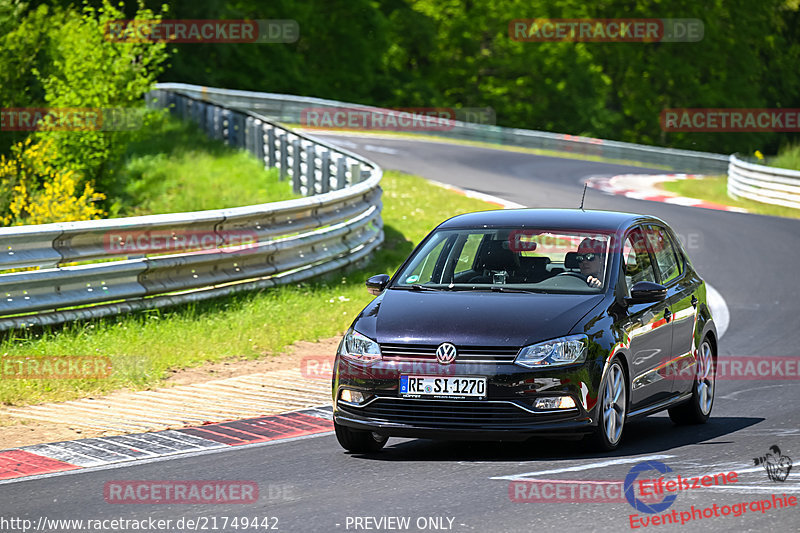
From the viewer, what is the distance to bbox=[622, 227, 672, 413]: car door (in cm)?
855

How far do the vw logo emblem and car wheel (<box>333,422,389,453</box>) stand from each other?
915 mm

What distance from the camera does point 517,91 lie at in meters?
74.2

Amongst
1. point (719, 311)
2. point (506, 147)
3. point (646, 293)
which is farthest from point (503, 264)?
point (506, 147)

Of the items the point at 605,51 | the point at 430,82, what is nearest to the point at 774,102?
the point at 605,51

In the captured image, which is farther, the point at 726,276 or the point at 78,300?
the point at 726,276

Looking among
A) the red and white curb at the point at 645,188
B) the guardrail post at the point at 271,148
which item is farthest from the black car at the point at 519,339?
the red and white curb at the point at 645,188

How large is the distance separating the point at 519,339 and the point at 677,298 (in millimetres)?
2228

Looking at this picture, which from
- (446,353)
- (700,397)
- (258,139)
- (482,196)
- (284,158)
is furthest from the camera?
(258,139)

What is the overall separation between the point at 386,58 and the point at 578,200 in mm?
45075

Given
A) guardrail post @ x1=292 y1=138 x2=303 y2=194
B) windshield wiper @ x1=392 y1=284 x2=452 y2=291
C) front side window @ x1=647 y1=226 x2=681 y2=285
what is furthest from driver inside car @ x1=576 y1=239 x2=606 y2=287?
guardrail post @ x1=292 y1=138 x2=303 y2=194

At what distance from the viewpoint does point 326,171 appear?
76.4ft

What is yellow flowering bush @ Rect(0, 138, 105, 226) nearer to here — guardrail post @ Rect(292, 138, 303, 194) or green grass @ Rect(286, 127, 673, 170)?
guardrail post @ Rect(292, 138, 303, 194)

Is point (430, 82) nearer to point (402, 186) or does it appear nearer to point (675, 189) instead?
point (675, 189)

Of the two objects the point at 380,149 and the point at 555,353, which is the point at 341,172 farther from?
the point at 380,149
